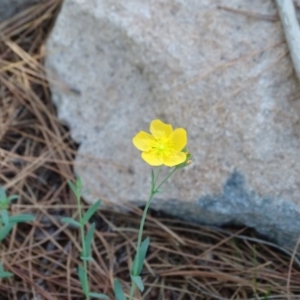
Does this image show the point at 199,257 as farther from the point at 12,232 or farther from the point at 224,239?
the point at 12,232

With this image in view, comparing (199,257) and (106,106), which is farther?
(106,106)

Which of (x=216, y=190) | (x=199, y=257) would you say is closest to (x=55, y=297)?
(x=199, y=257)

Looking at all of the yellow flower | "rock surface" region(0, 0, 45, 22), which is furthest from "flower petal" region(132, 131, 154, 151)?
"rock surface" region(0, 0, 45, 22)

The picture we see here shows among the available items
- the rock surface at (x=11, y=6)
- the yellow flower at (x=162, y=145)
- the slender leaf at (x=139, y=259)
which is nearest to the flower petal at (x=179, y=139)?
the yellow flower at (x=162, y=145)

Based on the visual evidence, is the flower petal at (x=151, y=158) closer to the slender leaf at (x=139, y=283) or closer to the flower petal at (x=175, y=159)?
the flower petal at (x=175, y=159)

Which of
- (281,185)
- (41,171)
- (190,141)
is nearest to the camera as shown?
(281,185)

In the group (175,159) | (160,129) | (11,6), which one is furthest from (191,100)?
(11,6)

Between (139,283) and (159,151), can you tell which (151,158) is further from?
(139,283)
